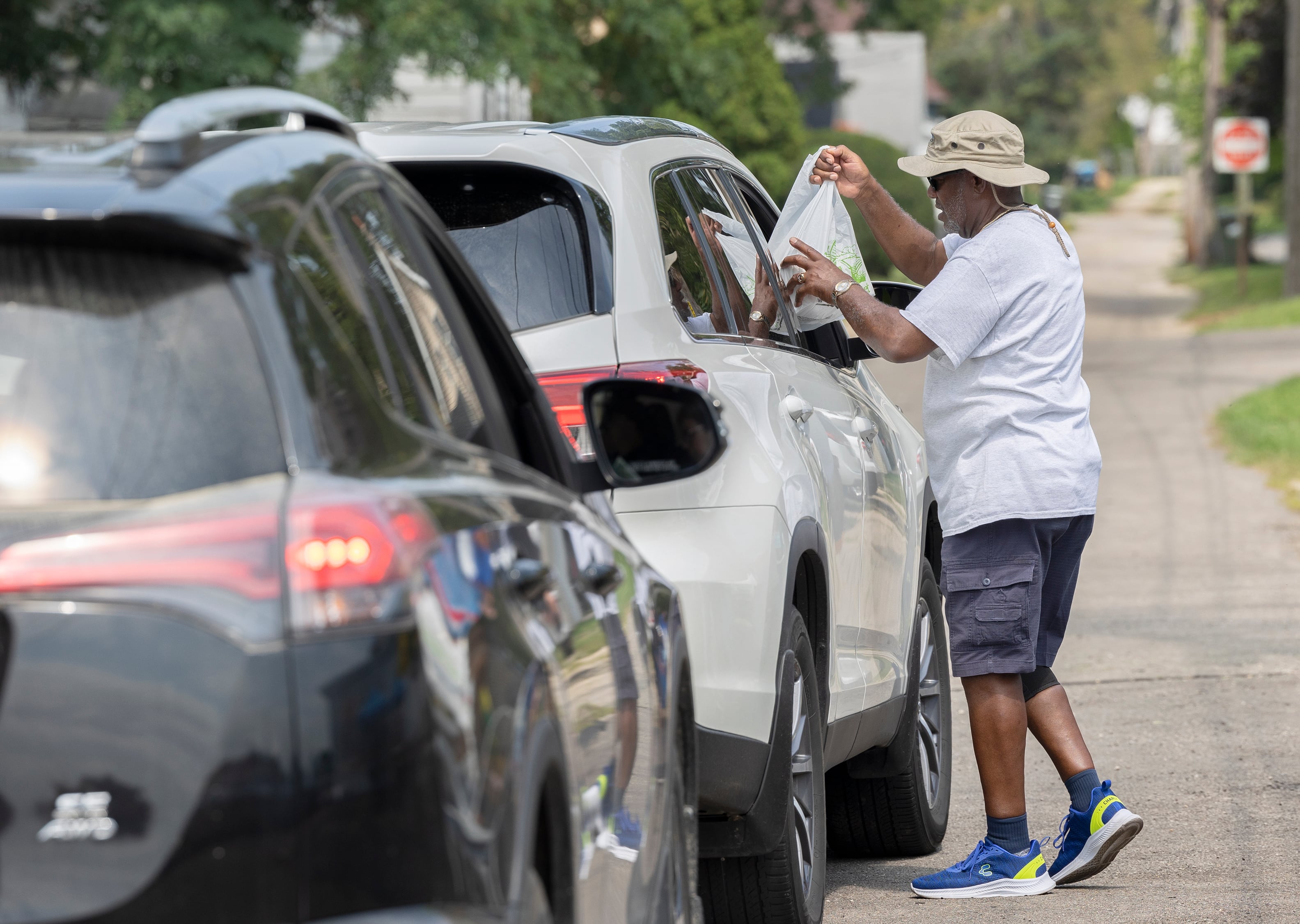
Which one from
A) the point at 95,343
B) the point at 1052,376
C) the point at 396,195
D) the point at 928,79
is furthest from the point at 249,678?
the point at 928,79

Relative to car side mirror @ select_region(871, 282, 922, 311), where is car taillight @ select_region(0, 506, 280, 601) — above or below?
above

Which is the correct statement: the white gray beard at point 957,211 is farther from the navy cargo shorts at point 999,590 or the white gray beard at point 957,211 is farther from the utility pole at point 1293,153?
the utility pole at point 1293,153

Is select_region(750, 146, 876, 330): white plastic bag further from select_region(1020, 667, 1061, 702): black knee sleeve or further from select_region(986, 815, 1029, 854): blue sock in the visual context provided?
select_region(986, 815, 1029, 854): blue sock

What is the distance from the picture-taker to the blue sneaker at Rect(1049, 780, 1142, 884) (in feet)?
17.5

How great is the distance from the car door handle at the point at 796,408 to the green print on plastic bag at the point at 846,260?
882mm

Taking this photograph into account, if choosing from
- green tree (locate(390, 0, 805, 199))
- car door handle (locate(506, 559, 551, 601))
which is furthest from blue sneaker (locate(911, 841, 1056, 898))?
green tree (locate(390, 0, 805, 199))

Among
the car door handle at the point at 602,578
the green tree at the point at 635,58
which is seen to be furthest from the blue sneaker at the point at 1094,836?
the green tree at the point at 635,58

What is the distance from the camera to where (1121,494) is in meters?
14.7

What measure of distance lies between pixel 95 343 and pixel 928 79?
87.2 meters

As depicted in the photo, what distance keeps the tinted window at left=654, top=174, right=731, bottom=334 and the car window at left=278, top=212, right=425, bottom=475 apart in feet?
6.76

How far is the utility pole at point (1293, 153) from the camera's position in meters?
29.4

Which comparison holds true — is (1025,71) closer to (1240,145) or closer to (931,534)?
(1240,145)

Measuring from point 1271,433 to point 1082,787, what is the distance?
39.5ft

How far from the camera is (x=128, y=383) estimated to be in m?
2.14
